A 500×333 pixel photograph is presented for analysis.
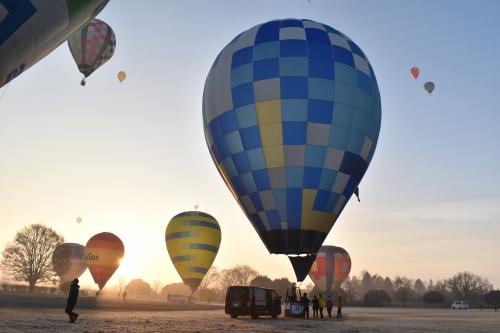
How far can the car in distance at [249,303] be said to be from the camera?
25.6 metres

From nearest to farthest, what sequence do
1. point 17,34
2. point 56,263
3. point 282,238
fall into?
point 17,34, point 282,238, point 56,263

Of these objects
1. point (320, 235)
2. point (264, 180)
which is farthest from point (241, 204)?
point (320, 235)

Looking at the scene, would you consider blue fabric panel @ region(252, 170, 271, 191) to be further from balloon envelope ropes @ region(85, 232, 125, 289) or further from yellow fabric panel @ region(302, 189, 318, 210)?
balloon envelope ropes @ region(85, 232, 125, 289)

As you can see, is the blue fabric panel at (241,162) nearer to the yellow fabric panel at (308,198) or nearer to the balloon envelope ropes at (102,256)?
the yellow fabric panel at (308,198)

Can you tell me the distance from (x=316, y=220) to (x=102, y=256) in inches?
1610

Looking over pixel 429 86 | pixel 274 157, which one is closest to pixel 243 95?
pixel 274 157

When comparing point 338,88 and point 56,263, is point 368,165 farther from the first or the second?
point 56,263

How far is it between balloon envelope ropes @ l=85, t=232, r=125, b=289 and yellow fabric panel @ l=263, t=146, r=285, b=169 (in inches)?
1582

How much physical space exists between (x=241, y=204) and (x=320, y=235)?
15.5 feet

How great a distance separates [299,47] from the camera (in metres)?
25.8

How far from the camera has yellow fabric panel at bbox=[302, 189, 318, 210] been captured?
2438cm

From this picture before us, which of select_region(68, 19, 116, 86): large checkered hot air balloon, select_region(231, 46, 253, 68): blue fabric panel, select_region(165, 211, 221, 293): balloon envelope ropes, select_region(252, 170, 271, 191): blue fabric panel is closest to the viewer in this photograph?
select_region(252, 170, 271, 191): blue fabric panel

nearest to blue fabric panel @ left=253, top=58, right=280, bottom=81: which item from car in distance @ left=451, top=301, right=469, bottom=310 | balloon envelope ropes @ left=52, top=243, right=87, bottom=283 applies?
balloon envelope ropes @ left=52, top=243, right=87, bottom=283

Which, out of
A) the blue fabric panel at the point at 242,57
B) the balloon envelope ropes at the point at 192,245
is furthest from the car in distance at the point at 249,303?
the balloon envelope ropes at the point at 192,245
